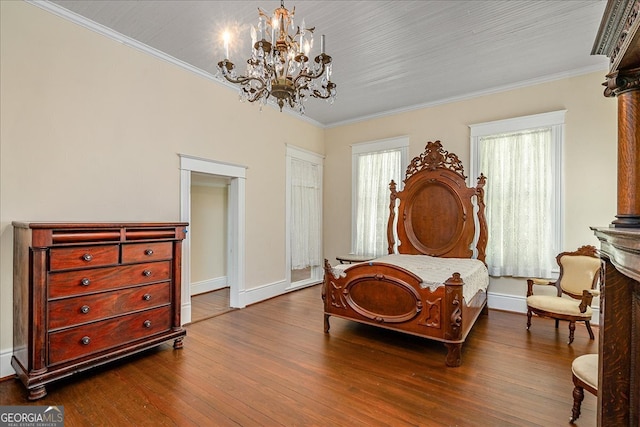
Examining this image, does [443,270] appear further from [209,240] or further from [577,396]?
[209,240]

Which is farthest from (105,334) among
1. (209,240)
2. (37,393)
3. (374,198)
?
(374,198)

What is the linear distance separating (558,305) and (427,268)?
4.51 feet

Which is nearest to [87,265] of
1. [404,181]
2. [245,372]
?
[245,372]

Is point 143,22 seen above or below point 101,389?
above

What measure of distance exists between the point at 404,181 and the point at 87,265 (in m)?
4.14

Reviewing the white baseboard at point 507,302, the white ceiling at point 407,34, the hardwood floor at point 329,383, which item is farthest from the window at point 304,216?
the white baseboard at point 507,302

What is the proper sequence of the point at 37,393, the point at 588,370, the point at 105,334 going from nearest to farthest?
the point at 588,370
the point at 37,393
the point at 105,334

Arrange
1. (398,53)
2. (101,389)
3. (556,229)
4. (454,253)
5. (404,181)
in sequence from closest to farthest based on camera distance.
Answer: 1. (101,389)
2. (398,53)
3. (556,229)
4. (454,253)
5. (404,181)

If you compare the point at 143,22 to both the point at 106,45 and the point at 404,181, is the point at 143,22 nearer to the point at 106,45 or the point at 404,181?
the point at 106,45

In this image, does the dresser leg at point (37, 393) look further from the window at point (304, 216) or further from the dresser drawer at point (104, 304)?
the window at point (304, 216)

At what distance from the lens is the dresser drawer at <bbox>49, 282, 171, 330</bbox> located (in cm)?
233

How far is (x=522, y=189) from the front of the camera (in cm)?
420

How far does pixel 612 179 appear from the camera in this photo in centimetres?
368

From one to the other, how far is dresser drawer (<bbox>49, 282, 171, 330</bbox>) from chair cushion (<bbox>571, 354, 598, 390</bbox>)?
340cm
